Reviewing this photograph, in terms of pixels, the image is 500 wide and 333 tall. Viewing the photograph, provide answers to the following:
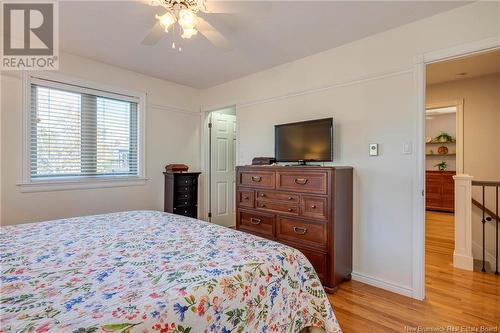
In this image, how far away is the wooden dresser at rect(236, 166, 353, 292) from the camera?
2465 mm

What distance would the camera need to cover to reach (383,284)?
8.46 ft

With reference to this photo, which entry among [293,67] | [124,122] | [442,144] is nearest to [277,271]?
[293,67]

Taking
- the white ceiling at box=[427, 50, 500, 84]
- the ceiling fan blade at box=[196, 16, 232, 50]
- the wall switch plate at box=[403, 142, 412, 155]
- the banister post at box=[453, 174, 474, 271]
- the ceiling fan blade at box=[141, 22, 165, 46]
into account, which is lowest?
the banister post at box=[453, 174, 474, 271]

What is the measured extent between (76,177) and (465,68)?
540cm

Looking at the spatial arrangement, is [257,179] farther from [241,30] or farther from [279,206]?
[241,30]

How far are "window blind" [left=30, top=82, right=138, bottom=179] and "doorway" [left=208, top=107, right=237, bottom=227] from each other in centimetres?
134

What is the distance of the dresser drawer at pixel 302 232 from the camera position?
2.51 meters

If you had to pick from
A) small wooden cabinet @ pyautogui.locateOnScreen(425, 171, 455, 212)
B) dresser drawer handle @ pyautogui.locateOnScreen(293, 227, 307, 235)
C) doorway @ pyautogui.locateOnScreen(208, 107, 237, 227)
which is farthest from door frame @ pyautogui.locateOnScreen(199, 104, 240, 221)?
small wooden cabinet @ pyautogui.locateOnScreen(425, 171, 455, 212)

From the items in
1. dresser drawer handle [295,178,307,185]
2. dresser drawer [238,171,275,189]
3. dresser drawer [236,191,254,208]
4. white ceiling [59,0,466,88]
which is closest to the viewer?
white ceiling [59,0,466,88]

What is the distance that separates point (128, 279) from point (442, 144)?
7983mm

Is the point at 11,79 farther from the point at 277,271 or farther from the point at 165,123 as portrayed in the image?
the point at 277,271

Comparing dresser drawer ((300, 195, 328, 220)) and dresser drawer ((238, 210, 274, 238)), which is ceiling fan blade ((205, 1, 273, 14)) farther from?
dresser drawer ((238, 210, 274, 238))

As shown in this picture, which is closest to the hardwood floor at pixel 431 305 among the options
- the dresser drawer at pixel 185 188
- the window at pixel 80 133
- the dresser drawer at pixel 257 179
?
the dresser drawer at pixel 257 179

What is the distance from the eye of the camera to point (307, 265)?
1534 mm
